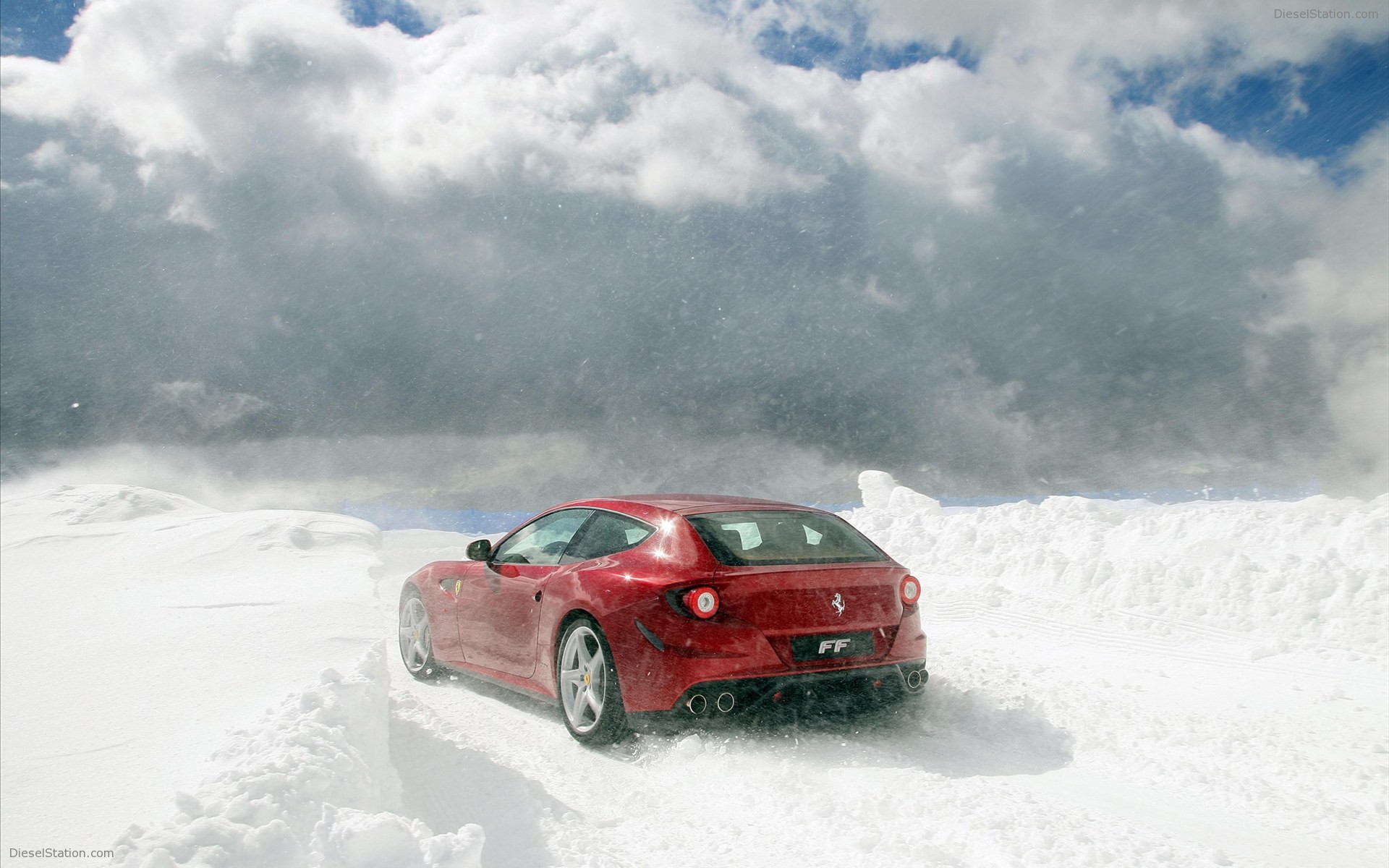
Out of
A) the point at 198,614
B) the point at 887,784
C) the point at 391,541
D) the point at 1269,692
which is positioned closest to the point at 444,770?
the point at 887,784

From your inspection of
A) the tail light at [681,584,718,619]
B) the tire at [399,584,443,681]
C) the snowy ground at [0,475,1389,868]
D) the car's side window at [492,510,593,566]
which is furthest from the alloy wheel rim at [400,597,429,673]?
the tail light at [681,584,718,619]

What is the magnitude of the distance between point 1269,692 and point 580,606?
4359 mm

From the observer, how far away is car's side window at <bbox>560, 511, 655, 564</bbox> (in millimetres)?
4656

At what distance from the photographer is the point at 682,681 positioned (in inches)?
159

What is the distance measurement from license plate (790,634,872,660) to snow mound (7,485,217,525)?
2428 centimetres

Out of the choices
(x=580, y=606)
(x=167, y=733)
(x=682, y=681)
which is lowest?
(x=167, y=733)

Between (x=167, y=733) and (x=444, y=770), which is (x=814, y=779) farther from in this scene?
(x=167, y=733)

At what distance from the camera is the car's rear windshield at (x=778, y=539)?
4.39 meters

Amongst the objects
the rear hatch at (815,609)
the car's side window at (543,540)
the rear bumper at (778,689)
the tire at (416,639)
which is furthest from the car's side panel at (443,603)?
the rear hatch at (815,609)

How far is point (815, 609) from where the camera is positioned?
14.0 ft

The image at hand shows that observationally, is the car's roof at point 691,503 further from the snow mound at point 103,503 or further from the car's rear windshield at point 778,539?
the snow mound at point 103,503

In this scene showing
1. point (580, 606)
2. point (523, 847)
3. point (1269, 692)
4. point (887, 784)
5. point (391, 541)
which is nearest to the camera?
point (523, 847)

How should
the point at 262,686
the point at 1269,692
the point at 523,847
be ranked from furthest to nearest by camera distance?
the point at 262,686 < the point at 1269,692 < the point at 523,847

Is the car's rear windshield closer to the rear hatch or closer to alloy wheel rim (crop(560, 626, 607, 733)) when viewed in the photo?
the rear hatch
